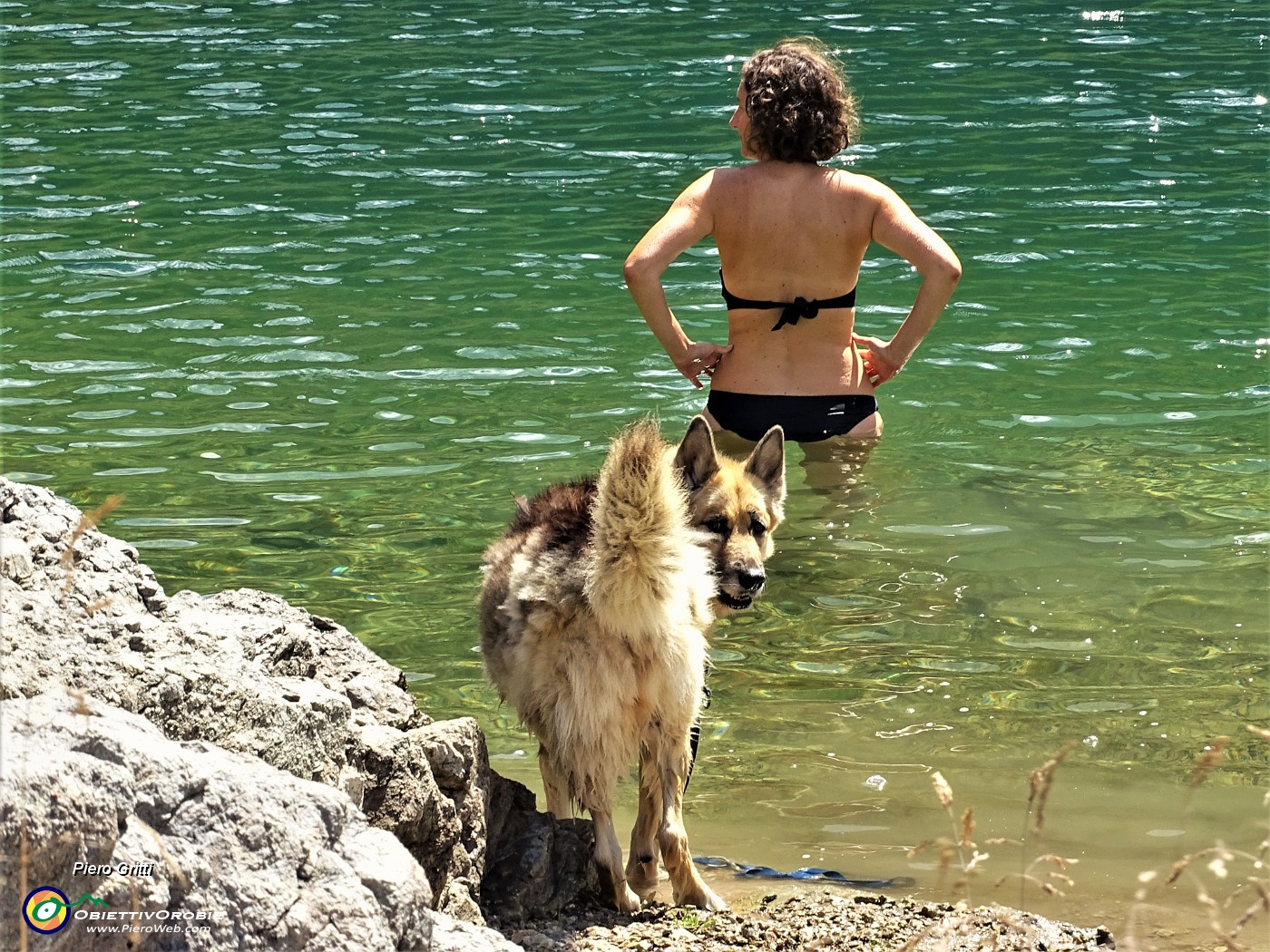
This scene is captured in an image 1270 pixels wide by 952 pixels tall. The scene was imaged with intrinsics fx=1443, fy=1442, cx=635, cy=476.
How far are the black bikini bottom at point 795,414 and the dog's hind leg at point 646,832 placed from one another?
3.23 m

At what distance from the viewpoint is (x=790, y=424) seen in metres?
7.42

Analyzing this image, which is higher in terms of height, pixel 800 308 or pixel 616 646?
pixel 800 308

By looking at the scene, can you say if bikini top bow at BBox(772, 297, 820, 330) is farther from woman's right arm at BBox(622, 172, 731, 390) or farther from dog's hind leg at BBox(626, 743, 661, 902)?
dog's hind leg at BBox(626, 743, 661, 902)

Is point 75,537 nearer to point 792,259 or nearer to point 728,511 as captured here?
point 728,511

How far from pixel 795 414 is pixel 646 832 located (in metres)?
3.37

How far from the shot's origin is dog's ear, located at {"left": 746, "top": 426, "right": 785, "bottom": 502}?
5.57 m

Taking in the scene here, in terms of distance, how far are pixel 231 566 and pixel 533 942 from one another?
366cm

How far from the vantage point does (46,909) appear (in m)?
2.57

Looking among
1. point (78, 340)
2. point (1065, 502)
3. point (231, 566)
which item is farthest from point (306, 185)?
point (1065, 502)

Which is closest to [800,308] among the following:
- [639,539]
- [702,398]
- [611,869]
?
[702,398]

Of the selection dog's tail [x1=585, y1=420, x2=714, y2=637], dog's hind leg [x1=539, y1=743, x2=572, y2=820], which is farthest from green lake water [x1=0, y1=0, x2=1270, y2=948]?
dog's tail [x1=585, y1=420, x2=714, y2=637]

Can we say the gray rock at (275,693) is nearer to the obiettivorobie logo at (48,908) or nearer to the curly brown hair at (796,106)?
the obiettivorobie logo at (48,908)

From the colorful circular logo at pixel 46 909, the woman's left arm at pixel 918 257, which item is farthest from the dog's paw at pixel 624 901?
the woman's left arm at pixel 918 257

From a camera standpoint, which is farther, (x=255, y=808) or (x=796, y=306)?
(x=796, y=306)
